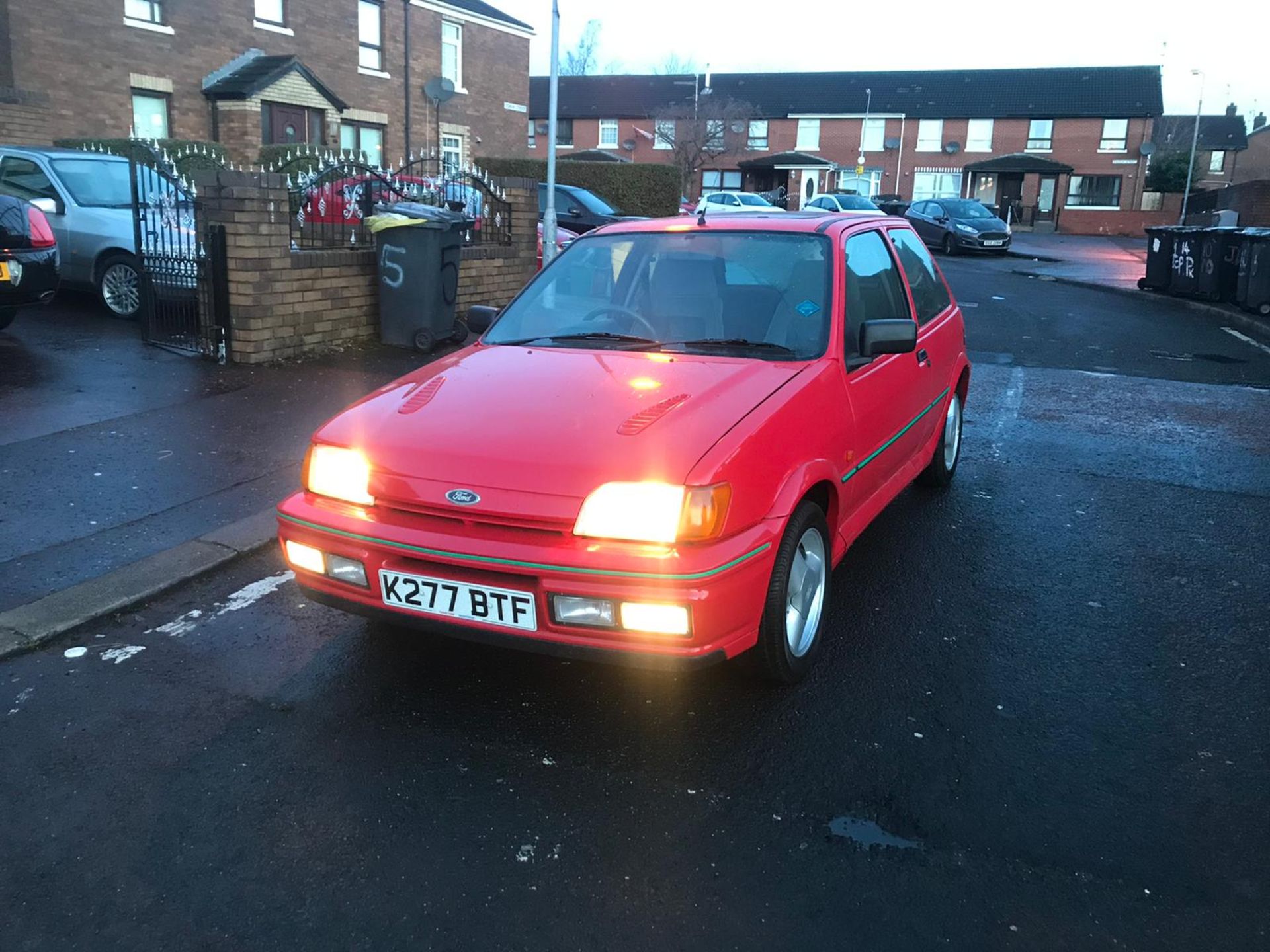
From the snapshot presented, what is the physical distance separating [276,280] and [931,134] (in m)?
55.7

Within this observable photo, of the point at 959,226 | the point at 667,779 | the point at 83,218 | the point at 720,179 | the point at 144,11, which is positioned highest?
the point at 144,11

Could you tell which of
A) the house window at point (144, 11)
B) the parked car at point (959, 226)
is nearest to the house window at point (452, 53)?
the house window at point (144, 11)

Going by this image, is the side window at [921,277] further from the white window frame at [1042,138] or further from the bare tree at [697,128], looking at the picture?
the white window frame at [1042,138]

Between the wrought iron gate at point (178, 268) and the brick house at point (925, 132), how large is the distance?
4777 centimetres

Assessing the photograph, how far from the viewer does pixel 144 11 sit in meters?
22.5

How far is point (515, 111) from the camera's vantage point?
34.9 m

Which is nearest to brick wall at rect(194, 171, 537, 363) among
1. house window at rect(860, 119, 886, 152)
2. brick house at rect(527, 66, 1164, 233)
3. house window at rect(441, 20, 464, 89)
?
house window at rect(441, 20, 464, 89)

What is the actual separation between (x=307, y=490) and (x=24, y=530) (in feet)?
7.58

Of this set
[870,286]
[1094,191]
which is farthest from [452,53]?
[1094,191]

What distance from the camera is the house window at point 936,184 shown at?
58.2 m

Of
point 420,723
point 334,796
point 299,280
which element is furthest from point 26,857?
point 299,280

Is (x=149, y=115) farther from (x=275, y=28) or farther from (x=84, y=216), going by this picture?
(x=84, y=216)

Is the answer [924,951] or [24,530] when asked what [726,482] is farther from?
[24,530]

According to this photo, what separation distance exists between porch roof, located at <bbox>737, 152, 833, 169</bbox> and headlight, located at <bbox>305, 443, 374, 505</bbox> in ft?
190
